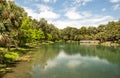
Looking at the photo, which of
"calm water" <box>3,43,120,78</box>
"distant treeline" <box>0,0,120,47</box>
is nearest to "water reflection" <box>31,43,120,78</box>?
"calm water" <box>3,43,120,78</box>

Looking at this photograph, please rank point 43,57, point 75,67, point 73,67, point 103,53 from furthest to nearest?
point 103,53 → point 43,57 → point 75,67 → point 73,67

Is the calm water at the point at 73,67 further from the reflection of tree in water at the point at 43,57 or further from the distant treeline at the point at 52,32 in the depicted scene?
the distant treeline at the point at 52,32

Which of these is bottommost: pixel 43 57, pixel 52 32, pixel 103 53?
pixel 103 53

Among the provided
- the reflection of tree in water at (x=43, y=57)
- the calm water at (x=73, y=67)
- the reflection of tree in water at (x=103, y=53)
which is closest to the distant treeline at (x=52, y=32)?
the reflection of tree in water at (x=43, y=57)

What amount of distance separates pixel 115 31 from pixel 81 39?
50218mm

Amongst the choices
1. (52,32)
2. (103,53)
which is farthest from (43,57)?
(52,32)

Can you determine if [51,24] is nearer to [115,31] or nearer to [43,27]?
[43,27]

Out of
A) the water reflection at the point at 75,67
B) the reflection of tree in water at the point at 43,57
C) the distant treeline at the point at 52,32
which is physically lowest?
the water reflection at the point at 75,67

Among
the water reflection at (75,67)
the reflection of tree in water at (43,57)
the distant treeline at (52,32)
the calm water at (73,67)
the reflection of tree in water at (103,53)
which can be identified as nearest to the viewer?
the calm water at (73,67)

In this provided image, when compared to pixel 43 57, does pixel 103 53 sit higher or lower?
lower

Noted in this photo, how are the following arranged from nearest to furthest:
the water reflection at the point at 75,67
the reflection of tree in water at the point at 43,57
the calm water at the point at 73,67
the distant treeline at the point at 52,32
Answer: the calm water at the point at 73,67, the water reflection at the point at 75,67, the reflection of tree in water at the point at 43,57, the distant treeline at the point at 52,32

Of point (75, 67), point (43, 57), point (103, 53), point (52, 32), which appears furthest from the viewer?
point (52, 32)

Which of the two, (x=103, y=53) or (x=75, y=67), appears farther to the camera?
(x=103, y=53)

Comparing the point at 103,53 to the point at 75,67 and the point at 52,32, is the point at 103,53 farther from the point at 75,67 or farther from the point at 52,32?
the point at 52,32
